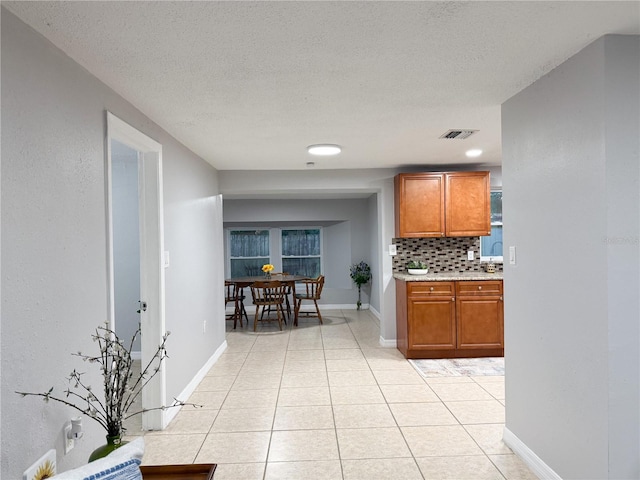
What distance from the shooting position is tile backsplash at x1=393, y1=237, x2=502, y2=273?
5535 mm

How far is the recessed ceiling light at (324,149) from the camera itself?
3992 millimetres

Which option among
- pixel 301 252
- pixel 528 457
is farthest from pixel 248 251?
pixel 528 457

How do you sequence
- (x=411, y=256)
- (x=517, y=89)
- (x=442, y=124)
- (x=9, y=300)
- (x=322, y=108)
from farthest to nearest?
1. (x=411, y=256)
2. (x=442, y=124)
3. (x=322, y=108)
4. (x=517, y=89)
5. (x=9, y=300)

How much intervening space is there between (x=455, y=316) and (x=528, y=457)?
2279mm

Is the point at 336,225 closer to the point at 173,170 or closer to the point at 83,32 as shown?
the point at 173,170

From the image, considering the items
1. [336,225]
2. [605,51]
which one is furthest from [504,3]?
[336,225]

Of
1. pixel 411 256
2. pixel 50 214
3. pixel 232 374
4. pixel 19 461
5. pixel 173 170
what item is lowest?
pixel 232 374

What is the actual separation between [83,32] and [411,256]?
4431 millimetres

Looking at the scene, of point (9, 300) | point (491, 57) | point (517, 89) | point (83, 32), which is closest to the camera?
point (9, 300)

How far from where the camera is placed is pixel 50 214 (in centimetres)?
181

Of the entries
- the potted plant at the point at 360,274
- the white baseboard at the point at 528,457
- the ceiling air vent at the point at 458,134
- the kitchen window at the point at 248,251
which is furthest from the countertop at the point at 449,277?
the kitchen window at the point at 248,251

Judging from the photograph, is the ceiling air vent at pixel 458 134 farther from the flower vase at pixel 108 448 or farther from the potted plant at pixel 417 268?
the flower vase at pixel 108 448

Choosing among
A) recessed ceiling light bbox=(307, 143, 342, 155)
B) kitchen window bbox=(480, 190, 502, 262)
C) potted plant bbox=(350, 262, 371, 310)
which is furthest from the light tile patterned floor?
potted plant bbox=(350, 262, 371, 310)

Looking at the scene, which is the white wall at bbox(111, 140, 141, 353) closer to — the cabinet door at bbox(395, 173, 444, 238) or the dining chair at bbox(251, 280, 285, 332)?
the dining chair at bbox(251, 280, 285, 332)
